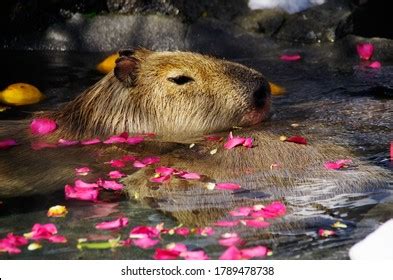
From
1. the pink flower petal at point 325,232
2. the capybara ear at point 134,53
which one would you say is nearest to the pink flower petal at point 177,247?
the pink flower petal at point 325,232

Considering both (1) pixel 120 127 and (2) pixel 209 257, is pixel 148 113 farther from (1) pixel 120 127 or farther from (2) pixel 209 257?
(2) pixel 209 257

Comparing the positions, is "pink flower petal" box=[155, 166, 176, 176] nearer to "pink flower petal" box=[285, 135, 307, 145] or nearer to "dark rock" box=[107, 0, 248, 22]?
"pink flower petal" box=[285, 135, 307, 145]

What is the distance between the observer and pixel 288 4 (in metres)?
10.1

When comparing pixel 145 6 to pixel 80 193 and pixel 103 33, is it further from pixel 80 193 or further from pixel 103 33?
pixel 80 193

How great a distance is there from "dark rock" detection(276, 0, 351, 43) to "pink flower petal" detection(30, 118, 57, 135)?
13.2 feet

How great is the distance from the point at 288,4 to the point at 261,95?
3.71 meters

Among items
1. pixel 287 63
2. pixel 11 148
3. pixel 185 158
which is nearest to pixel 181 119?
pixel 185 158

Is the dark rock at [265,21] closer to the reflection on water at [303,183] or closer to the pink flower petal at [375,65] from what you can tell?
the reflection on water at [303,183]

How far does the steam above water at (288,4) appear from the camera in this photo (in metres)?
Answer: 10.1

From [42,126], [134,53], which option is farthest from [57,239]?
[134,53]

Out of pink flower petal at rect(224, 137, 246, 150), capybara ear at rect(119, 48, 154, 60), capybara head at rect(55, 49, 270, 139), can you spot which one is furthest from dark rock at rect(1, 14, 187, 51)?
pink flower petal at rect(224, 137, 246, 150)

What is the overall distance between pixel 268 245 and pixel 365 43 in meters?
5.35

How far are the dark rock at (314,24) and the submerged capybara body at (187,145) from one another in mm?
3375
